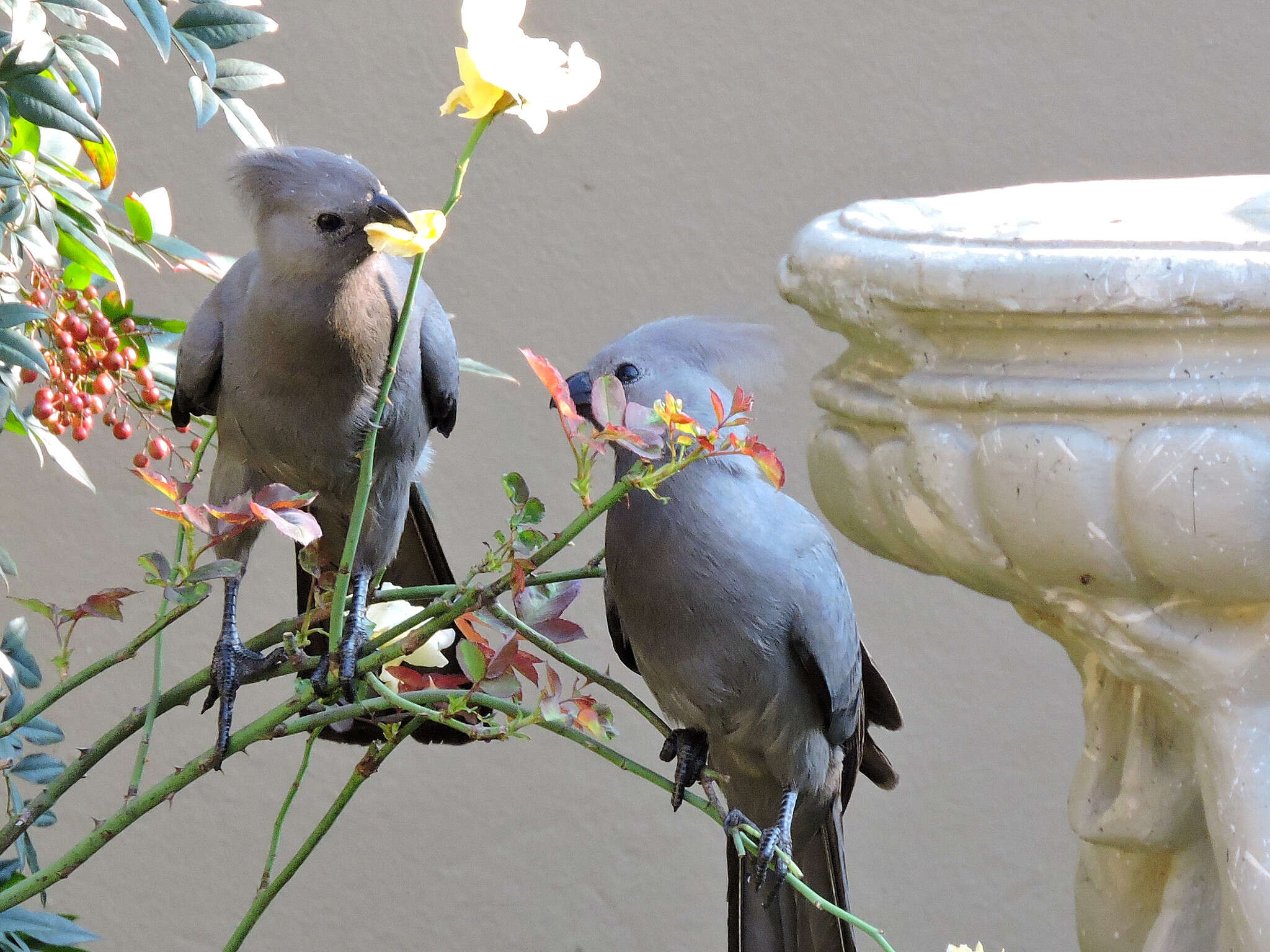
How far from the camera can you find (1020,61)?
1.87 meters

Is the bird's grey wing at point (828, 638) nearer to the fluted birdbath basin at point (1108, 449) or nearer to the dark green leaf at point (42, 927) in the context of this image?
the fluted birdbath basin at point (1108, 449)

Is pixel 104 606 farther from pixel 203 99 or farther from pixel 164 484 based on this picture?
pixel 203 99

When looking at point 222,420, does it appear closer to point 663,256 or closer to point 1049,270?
point 1049,270

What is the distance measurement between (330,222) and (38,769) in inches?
18.0

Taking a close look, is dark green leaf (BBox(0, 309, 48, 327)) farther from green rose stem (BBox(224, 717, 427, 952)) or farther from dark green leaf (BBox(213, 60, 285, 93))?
green rose stem (BBox(224, 717, 427, 952))

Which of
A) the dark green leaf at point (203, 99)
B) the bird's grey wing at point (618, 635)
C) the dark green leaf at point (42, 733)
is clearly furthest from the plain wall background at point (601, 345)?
the dark green leaf at point (203, 99)

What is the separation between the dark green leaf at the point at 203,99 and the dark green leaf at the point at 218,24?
0.10 ft

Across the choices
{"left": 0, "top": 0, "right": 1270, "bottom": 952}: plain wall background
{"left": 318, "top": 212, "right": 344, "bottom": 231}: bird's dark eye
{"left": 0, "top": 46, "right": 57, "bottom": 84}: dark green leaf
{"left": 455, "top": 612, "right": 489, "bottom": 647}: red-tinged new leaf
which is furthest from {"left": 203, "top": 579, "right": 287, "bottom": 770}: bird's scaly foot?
{"left": 0, "top": 0, "right": 1270, "bottom": 952}: plain wall background

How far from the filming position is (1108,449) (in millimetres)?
872

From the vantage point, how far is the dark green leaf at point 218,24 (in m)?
0.98

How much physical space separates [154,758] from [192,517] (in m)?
1.40

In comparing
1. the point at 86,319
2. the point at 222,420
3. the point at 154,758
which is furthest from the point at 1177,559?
the point at 154,758

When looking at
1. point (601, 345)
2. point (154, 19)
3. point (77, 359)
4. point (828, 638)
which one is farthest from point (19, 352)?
point (601, 345)

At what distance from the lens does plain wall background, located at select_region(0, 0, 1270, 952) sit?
1854 mm
